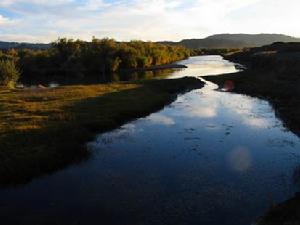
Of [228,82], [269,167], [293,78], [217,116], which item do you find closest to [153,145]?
[269,167]

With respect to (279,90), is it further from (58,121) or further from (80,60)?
(80,60)

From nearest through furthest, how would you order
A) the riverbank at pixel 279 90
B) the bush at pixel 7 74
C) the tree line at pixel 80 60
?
the riverbank at pixel 279 90 < the bush at pixel 7 74 < the tree line at pixel 80 60

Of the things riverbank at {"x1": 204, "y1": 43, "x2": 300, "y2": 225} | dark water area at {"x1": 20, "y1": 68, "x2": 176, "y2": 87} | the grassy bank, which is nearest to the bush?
dark water area at {"x1": 20, "y1": 68, "x2": 176, "y2": 87}

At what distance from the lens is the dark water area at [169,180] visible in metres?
21.0

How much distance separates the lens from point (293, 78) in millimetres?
67562

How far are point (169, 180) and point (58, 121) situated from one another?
59.0ft

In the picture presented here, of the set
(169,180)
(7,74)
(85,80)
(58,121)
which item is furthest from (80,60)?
(169,180)

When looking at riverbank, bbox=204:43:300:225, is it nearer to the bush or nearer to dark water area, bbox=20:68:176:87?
dark water area, bbox=20:68:176:87

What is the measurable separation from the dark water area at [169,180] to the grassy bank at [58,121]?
58.6 inches

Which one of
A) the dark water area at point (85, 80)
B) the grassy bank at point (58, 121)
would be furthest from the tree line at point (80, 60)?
the grassy bank at point (58, 121)

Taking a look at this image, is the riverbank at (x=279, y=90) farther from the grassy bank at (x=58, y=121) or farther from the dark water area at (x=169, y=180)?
the grassy bank at (x=58, y=121)

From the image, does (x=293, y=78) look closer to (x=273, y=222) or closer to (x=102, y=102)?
(x=102, y=102)

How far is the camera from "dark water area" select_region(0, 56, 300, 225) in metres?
21.0

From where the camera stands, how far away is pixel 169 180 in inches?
1021
